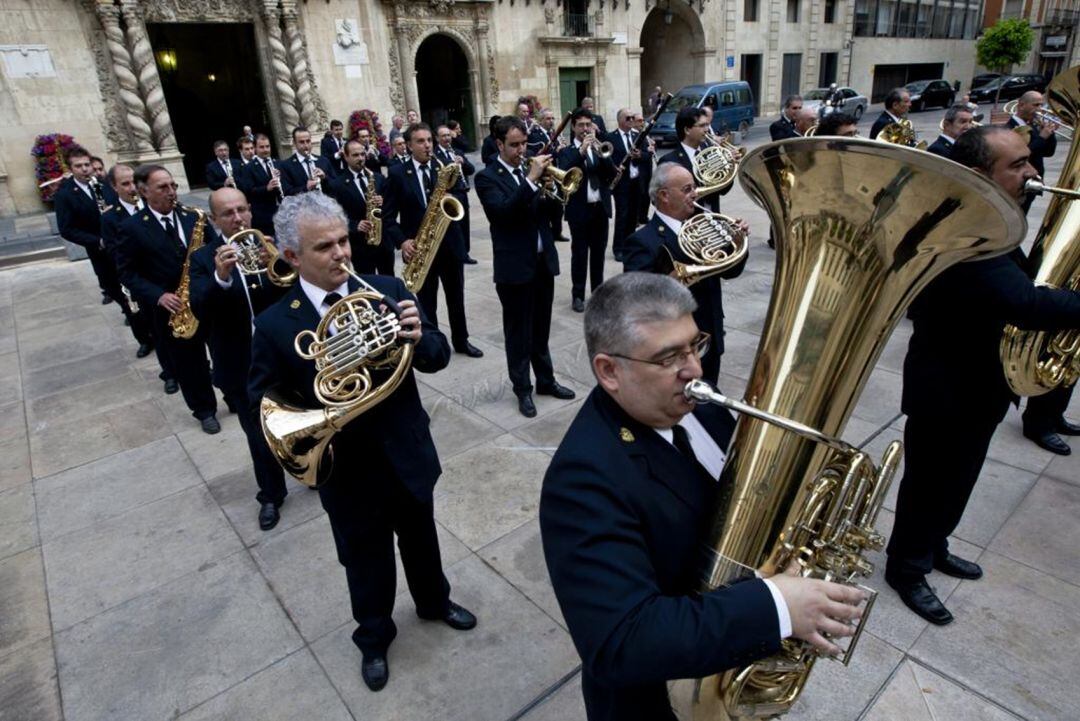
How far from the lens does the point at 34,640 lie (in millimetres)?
3312

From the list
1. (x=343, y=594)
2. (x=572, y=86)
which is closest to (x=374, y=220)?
(x=343, y=594)

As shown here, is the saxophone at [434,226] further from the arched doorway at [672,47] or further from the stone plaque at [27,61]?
the arched doorway at [672,47]

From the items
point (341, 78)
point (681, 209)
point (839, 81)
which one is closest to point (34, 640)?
point (681, 209)

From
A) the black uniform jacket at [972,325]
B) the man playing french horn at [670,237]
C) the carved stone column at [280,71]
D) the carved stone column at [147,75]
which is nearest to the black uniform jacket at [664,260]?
the man playing french horn at [670,237]

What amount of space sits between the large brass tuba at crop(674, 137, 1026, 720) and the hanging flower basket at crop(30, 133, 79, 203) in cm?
1841

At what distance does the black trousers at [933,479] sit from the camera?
282 centimetres

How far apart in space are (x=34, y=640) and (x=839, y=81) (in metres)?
42.5

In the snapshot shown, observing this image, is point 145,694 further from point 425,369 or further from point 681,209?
point 681,209

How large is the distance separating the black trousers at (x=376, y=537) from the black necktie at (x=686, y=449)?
145 centimetres

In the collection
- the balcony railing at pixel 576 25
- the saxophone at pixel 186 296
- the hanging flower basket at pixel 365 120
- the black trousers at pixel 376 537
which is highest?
the balcony railing at pixel 576 25

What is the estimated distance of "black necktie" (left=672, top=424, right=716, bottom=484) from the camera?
5.44 feet

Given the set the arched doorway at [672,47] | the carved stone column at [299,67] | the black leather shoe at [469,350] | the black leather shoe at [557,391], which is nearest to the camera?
the black leather shoe at [557,391]

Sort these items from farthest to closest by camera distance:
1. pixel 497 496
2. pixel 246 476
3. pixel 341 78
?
pixel 341 78 → pixel 246 476 → pixel 497 496

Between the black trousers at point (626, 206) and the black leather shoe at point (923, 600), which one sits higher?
the black trousers at point (626, 206)
